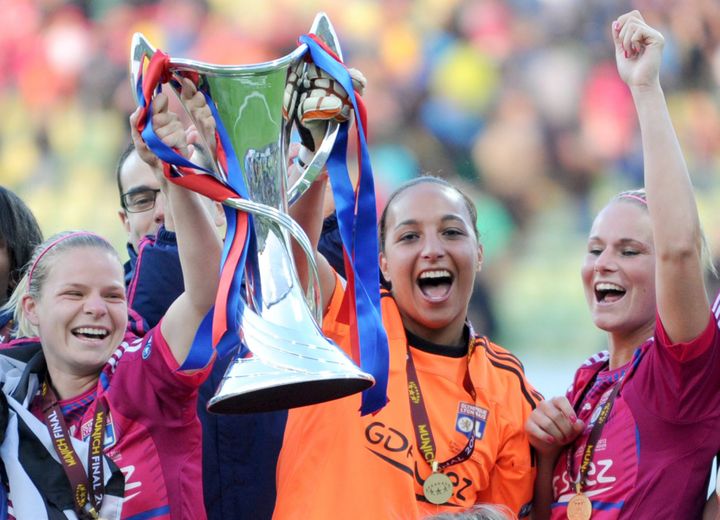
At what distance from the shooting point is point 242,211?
179 centimetres

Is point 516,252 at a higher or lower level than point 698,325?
higher

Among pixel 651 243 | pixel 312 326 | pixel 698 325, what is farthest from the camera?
pixel 651 243

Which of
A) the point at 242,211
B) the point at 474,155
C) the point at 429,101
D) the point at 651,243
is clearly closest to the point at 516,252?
the point at 474,155

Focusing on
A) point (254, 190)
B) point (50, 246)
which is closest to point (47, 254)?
point (50, 246)

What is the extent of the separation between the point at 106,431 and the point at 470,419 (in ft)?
2.47

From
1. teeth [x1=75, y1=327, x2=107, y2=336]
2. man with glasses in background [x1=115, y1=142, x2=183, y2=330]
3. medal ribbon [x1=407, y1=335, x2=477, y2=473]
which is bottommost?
medal ribbon [x1=407, y1=335, x2=477, y2=473]

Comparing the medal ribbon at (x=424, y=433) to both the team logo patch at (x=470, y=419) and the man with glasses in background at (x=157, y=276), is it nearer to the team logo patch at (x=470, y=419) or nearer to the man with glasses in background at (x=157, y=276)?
the team logo patch at (x=470, y=419)

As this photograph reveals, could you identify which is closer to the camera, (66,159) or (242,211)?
(242,211)

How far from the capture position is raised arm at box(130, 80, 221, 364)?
198 centimetres

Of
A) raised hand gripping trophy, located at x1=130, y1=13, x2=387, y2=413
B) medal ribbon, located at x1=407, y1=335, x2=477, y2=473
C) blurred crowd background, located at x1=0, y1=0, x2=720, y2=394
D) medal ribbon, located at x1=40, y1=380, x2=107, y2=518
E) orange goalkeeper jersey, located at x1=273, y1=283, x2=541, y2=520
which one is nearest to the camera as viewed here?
raised hand gripping trophy, located at x1=130, y1=13, x2=387, y2=413

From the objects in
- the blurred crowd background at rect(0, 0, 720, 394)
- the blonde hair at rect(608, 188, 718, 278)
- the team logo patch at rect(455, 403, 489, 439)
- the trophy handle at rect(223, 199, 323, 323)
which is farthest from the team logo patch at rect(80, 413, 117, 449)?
the blurred crowd background at rect(0, 0, 720, 394)

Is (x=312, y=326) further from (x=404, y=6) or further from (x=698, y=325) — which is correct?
(x=404, y=6)

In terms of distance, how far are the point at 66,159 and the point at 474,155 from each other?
1.97 metres

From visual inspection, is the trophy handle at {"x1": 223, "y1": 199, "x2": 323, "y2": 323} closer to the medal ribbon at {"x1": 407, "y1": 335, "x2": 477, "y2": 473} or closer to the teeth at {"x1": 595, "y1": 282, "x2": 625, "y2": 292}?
the medal ribbon at {"x1": 407, "y1": 335, "x2": 477, "y2": 473}
